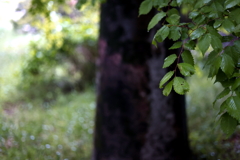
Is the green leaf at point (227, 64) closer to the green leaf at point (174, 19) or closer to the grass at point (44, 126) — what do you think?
the green leaf at point (174, 19)

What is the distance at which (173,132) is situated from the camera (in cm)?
220

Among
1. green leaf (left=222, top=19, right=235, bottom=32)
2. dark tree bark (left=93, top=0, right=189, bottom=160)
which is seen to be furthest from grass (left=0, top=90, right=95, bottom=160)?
green leaf (left=222, top=19, right=235, bottom=32)

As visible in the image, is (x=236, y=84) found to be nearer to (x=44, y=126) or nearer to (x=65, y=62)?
(x=44, y=126)

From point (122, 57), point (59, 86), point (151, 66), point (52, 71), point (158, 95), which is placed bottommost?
point (59, 86)

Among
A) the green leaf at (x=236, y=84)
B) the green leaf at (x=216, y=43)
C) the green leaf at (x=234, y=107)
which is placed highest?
the green leaf at (x=216, y=43)

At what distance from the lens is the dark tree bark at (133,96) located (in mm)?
2072

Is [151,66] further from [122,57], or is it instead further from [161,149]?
[161,149]

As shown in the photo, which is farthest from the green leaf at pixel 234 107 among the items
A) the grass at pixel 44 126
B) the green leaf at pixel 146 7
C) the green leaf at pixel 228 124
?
the grass at pixel 44 126

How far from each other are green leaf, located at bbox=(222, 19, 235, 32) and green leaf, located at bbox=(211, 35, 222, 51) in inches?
2.2

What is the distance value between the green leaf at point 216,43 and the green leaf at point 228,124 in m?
0.33

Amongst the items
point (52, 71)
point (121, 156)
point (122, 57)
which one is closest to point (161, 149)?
point (121, 156)

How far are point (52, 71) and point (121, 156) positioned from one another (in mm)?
4040

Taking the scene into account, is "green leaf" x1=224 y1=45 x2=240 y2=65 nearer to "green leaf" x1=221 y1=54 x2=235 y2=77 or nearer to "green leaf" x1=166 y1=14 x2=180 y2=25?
"green leaf" x1=221 y1=54 x2=235 y2=77

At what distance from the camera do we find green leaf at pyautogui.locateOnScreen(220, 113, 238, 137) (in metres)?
1.06
